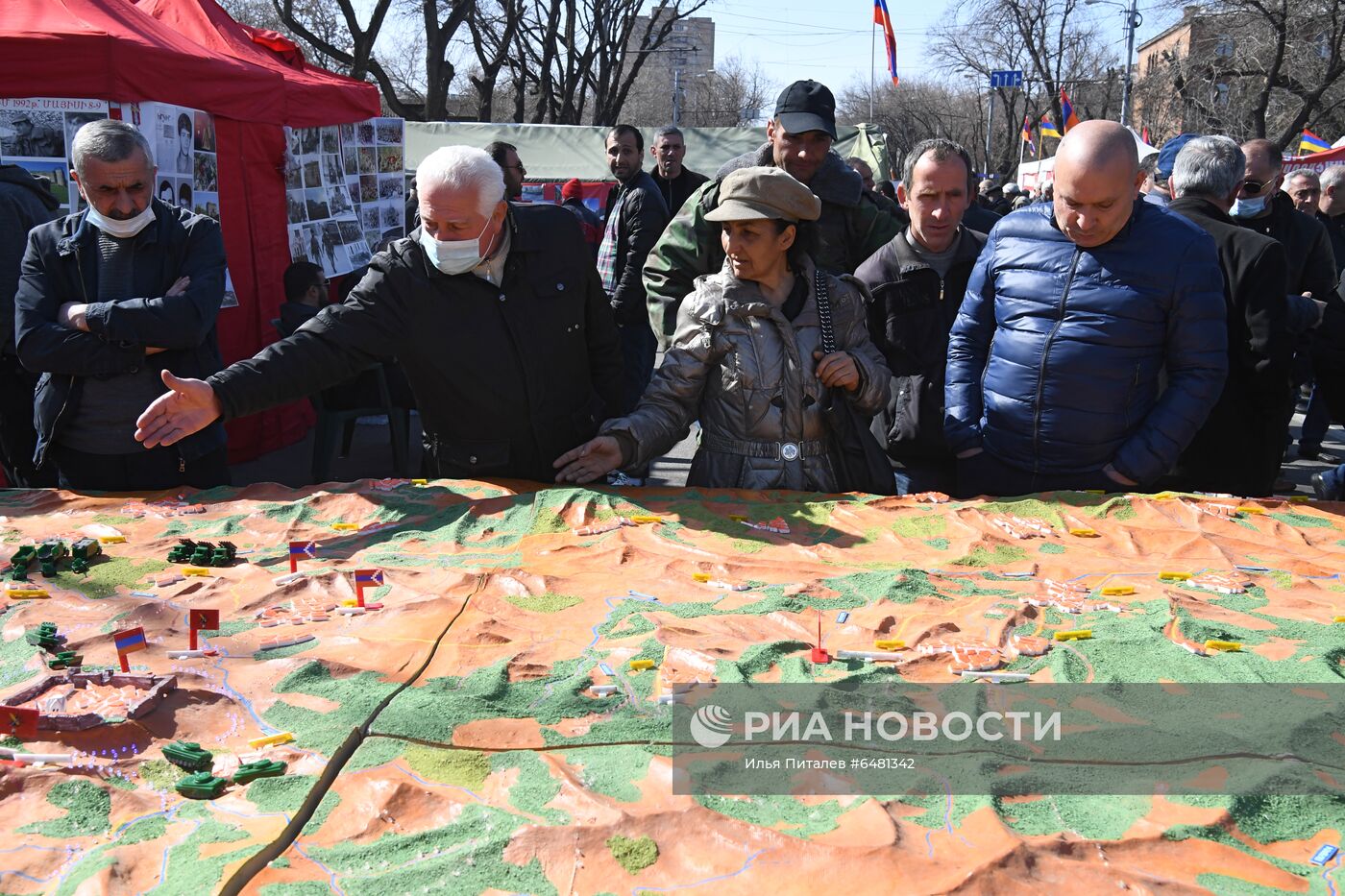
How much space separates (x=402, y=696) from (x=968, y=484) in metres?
2.19

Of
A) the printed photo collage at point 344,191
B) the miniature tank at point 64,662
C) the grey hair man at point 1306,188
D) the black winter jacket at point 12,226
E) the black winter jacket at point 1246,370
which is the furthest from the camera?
the printed photo collage at point 344,191

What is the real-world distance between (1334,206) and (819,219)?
5.30 meters

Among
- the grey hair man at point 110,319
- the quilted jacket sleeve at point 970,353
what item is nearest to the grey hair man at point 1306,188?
the quilted jacket sleeve at point 970,353

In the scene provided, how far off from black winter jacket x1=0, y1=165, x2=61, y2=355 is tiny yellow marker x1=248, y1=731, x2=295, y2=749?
12.3ft

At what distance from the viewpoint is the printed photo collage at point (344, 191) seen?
8.04m

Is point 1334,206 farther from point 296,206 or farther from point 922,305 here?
point 296,206

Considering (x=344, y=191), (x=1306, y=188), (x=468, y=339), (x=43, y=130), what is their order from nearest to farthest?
(x=468, y=339) → (x=43, y=130) → (x=1306, y=188) → (x=344, y=191)

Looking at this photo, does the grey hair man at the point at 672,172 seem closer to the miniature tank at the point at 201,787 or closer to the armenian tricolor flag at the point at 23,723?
the armenian tricolor flag at the point at 23,723

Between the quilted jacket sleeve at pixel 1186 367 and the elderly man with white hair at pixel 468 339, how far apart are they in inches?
66.1

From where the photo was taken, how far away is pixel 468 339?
3430mm

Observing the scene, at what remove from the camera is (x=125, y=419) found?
3.85 metres

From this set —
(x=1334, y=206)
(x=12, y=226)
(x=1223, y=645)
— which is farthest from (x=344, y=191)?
(x=1223, y=645)

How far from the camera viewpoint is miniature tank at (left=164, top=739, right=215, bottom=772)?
1778mm

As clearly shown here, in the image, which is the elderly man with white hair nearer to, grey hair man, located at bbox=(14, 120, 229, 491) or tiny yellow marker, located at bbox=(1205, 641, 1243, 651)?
grey hair man, located at bbox=(14, 120, 229, 491)
